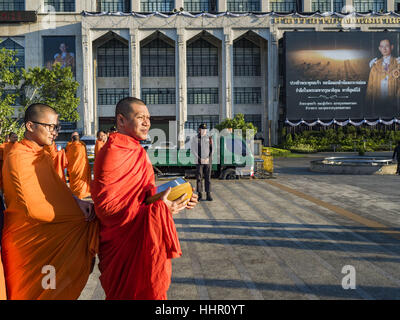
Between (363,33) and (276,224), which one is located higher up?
(363,33)

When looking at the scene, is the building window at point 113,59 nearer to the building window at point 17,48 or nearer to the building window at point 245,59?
the building window at point 17,48

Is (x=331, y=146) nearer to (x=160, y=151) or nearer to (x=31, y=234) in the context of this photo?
(x=160, y=151)

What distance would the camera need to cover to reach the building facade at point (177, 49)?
40219 millimetres

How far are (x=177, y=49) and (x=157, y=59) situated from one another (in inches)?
143

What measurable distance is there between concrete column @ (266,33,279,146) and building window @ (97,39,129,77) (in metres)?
16.5

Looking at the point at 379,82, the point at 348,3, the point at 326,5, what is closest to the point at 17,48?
the point at 326,5

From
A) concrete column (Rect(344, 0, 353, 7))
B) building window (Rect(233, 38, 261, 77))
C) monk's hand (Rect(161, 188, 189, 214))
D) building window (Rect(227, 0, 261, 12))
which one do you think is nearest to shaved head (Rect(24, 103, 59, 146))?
monk's hand (Rect(161, 188, 189, 214))

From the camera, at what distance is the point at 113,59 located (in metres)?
43.1

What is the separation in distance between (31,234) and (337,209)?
→ 716 cm

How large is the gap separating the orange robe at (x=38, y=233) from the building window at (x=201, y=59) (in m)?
41.8

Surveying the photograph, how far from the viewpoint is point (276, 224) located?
7.04 metres
